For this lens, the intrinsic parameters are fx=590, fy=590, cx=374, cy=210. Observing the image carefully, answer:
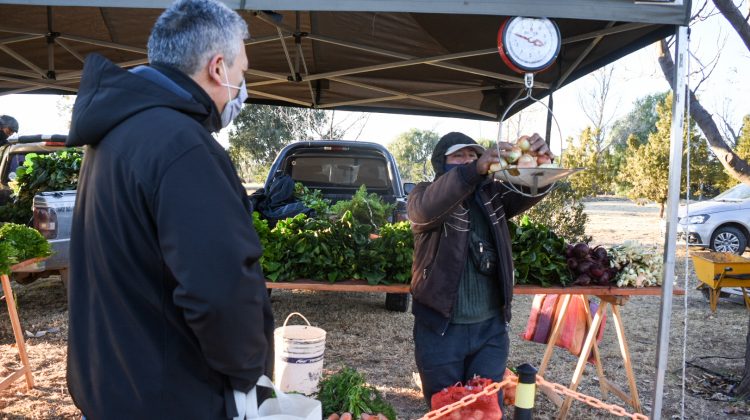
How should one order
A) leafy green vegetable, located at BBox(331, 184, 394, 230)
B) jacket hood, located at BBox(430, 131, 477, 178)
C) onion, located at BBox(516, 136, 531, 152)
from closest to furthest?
onion, located at BBox(516, 136, 531, 152) → jacket hood, located at BBox(430, 131, 477, 178) → leafy green vegetable, located at BBox(331, 184, 394, 230)

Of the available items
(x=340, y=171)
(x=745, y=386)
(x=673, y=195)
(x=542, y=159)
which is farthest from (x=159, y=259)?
(x=340, y=171)

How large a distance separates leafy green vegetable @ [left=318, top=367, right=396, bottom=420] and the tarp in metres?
2.02

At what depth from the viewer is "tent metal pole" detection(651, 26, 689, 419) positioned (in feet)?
9.65

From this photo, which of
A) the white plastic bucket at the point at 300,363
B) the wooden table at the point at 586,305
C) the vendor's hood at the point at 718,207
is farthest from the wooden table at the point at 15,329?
the vendor's hood at the point at 718,207

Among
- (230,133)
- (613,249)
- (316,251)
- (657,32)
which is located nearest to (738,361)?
(613,249)

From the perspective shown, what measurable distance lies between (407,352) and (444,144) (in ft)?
9.98

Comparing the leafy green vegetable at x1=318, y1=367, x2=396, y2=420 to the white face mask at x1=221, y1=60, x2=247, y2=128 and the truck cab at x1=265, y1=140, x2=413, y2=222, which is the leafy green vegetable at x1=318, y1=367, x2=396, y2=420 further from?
the truck cab at x1=265, y1=140, x2=413, y2=222

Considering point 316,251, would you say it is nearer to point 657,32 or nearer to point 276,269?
point 276,269

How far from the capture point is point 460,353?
328 cm

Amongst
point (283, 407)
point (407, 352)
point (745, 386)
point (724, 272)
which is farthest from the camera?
point (724, 272)

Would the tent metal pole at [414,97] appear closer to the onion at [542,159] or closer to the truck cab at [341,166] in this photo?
the truck cab at [341,166]

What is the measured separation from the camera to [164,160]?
4.59 feet

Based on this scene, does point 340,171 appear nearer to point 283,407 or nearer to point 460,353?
point 460,353

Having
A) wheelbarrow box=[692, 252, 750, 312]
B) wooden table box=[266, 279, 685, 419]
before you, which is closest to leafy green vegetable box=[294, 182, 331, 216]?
wooden table box=[266, 279, 685, 419]
